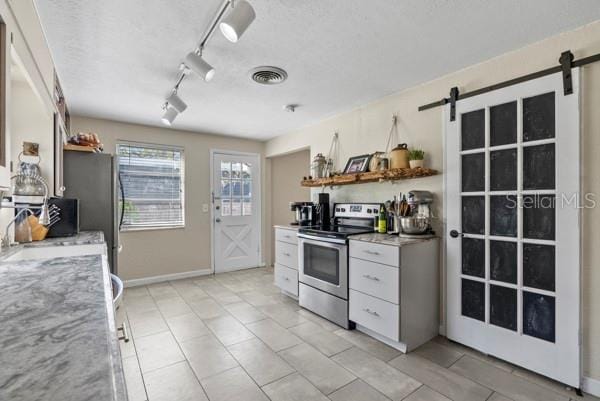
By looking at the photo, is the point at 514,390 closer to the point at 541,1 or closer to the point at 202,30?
the point at 541,1

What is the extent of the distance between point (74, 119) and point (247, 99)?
2.28m

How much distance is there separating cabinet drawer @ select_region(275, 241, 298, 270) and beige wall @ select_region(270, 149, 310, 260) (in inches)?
65.2

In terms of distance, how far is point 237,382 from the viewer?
1.91 m

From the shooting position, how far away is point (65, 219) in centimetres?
242

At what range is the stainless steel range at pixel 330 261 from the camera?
2.70m

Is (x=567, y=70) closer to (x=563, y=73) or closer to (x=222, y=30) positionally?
(x=563, y=73)

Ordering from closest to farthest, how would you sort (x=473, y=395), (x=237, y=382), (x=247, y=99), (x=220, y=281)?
(x=473, y=395), (x=237, y=382), (x=247, y=99), (x=220, y=281)

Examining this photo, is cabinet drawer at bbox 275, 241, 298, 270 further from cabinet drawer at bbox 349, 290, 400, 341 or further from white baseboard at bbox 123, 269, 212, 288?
white baseboard at bbox 123, 269, 212, 288

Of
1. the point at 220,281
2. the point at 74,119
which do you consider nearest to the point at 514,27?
the point at 220,281

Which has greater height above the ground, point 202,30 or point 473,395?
point 202,30

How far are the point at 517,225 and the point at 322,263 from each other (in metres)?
1.65

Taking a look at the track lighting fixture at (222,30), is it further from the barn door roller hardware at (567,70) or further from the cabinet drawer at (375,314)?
the cabinet drawer at (375,314)

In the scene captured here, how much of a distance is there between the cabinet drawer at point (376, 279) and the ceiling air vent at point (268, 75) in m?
1.72

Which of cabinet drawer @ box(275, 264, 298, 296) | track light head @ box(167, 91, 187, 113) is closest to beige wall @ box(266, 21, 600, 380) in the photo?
cabinet drawer @ box(275, 264, 298, 296)
